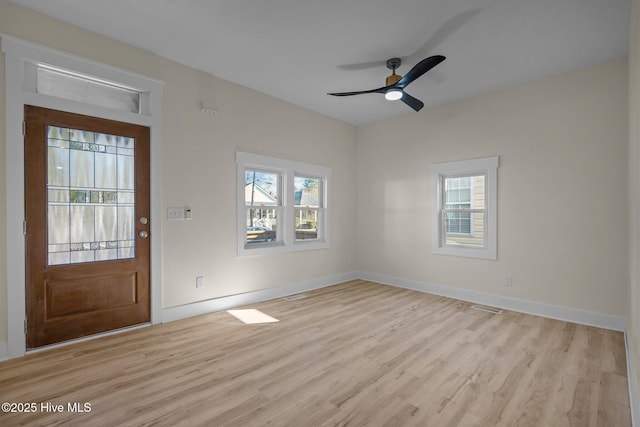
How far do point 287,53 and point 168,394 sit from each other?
3.33 metres

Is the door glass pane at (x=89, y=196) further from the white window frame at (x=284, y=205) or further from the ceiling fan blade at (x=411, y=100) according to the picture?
the ceiling fan blade at (x=411, y=100)

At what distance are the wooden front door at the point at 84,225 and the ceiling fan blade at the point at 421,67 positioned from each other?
2.82 m

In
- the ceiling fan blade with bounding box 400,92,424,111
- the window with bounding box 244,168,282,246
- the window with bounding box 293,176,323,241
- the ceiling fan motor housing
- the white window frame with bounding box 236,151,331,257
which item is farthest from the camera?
the window with bounding box 293,176,323,241

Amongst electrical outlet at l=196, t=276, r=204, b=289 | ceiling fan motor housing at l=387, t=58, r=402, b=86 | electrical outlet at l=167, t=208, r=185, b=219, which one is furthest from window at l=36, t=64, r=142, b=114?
ceiling fan motor housing at l=387, t=58, r=402, b=86

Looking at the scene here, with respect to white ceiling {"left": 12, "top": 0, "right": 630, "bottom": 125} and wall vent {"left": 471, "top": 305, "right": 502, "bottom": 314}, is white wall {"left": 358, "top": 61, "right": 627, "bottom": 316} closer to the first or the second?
wall vent {"left": 471, "top": 305, "right": 502, "bottom": 314}

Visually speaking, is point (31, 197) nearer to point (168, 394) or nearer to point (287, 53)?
point (168, 394)

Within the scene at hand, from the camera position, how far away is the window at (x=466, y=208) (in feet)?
13.9

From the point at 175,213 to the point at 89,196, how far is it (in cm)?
82

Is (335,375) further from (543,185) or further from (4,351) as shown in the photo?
(543,185)

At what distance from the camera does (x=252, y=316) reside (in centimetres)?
370

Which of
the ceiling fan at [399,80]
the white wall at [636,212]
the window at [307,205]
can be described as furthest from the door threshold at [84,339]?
the white wall at [636,212]

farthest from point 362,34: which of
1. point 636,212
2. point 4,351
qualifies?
point 4,351

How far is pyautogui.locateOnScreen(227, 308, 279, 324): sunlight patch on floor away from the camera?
356 centimetres

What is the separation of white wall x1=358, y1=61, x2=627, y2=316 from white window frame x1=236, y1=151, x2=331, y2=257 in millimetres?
1421
